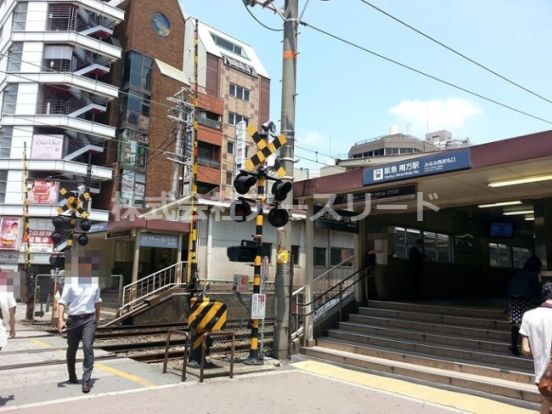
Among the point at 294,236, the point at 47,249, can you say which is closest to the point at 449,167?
the point at 294,236

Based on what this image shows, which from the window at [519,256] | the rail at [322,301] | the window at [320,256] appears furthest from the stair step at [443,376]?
the window at [320,256]

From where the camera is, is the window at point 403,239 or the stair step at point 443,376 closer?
the stair step at point 443,376

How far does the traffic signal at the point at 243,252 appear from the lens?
9.52 metres

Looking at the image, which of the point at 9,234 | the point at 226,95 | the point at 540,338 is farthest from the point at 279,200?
the point at 226,95

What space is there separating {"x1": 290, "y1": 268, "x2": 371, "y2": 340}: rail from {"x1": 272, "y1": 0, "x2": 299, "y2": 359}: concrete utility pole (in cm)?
75

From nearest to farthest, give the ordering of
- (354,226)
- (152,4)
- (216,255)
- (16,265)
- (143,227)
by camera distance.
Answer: (354,226), (143,227), (216,255), (16,265), (152,4)

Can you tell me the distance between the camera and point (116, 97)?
41.9 m

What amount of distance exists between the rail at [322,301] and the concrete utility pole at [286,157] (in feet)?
2.46

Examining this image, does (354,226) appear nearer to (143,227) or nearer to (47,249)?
(143,227)

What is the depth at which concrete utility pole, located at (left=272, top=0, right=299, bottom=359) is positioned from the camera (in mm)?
10391

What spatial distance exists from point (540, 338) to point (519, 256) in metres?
13.4

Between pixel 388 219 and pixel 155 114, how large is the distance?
113ft

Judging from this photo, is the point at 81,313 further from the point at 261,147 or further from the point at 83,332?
the point at 261,147

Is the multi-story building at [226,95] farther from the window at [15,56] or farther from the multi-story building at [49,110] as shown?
the window at [15,56]
